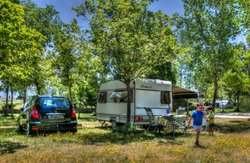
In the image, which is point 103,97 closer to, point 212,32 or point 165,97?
point 165,97

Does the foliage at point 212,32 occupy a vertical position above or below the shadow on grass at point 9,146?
Result: above

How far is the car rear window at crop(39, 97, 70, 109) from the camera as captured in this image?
43.4ft

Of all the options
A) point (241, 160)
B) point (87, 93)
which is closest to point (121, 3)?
point (241, 160)

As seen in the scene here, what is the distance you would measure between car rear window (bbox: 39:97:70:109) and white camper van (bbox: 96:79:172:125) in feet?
13.6

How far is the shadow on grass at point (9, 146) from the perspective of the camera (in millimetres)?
9815

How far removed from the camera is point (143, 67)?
52.9ft

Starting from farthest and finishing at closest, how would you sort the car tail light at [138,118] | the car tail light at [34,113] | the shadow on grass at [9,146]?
1. the car tail light at [138,118]
2. the car tail light at [34,113]
3. the shadow on grass at [9,146]

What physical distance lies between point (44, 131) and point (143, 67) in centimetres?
598

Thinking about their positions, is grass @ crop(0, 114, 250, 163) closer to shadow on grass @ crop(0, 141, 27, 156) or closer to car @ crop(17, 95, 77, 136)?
shadow on grass @ crop(0, 141, 27, 156)

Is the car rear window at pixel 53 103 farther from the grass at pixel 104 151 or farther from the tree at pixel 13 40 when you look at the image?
the tree at pixel 13 40

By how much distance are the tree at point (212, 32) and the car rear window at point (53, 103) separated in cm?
1500

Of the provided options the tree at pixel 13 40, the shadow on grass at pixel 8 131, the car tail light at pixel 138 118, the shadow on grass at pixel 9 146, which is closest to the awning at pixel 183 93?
the car tail light at pixel 138 118

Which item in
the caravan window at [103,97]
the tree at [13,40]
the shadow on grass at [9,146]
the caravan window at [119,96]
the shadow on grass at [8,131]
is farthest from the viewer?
the caravan window at [103,97]

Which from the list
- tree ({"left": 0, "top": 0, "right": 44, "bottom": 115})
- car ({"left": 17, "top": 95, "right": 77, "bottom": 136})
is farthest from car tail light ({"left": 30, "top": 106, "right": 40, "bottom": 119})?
tree ({"left": 0, "top": 0, "right": 44, "bottom": 115})
